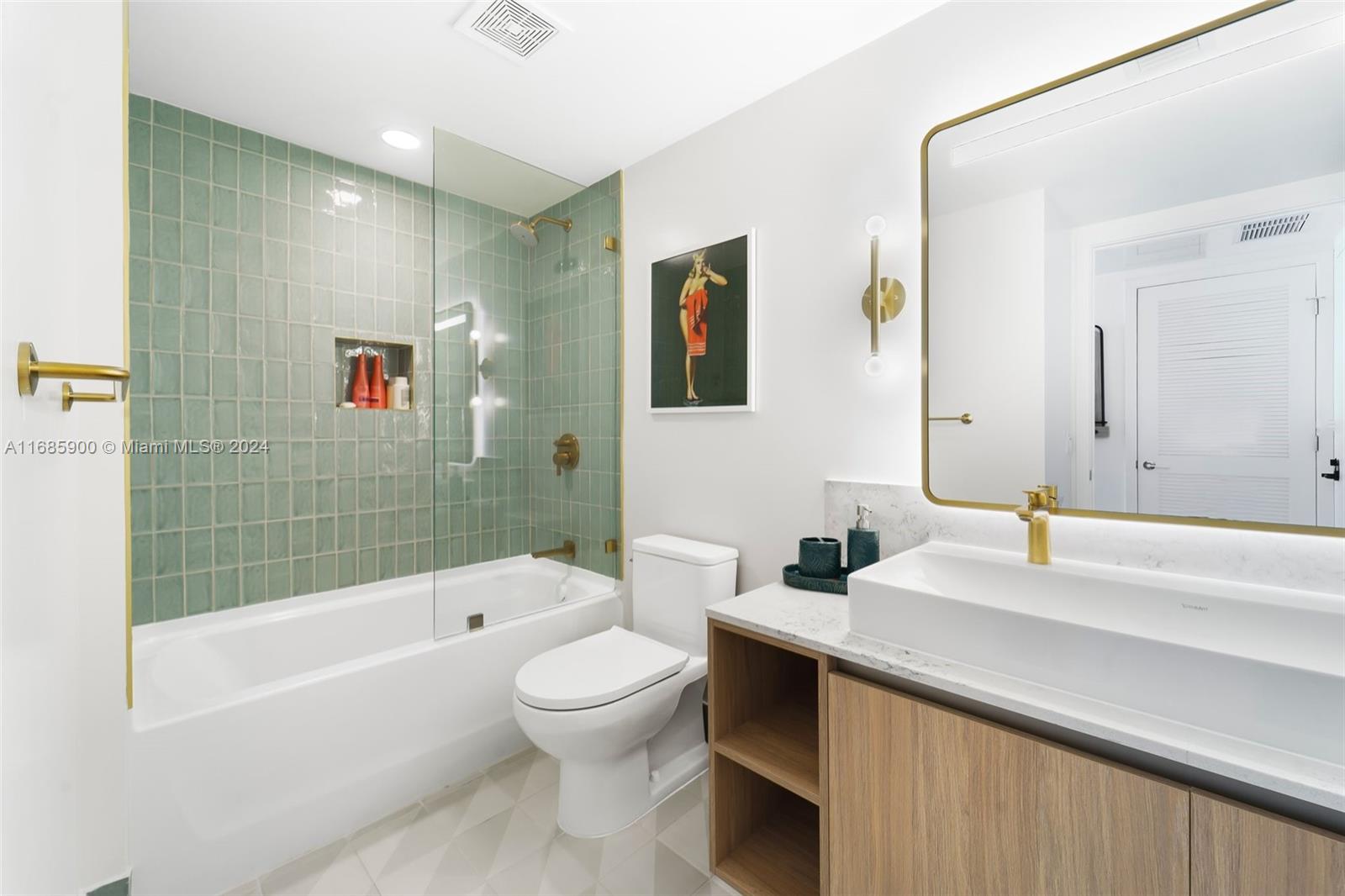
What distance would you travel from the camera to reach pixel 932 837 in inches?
40.7

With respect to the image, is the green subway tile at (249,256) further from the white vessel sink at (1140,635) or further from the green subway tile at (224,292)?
the white vessel sink at (1140,635)

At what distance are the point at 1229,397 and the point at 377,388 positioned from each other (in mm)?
2870

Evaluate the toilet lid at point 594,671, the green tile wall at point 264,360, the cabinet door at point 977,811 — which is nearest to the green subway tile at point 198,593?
the green tile wall at point 264,360

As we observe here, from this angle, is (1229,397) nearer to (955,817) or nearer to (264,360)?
(955,817)

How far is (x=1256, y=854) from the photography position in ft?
2.47

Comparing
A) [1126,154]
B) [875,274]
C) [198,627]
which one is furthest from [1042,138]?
[198,627]

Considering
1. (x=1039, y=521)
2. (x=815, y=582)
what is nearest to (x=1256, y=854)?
(x=1039, y=521)

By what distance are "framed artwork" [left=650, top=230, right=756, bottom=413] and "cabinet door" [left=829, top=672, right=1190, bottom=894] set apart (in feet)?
3.84

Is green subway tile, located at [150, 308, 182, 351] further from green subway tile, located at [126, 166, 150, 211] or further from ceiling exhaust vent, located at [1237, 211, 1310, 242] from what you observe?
ceiling exhaust vent, located at [1237, 211, 1310, 242]

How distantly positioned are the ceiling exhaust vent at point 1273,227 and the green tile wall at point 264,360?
2.81 meters

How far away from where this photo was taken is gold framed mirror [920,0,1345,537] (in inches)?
42.2

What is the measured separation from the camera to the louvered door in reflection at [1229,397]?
3.53 feet

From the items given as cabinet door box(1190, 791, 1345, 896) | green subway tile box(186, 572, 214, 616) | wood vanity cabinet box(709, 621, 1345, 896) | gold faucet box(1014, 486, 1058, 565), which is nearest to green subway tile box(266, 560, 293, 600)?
green subway tile box(186, 572, 214, 616)

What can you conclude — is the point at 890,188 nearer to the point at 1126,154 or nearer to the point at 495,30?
the point at 1126,154
